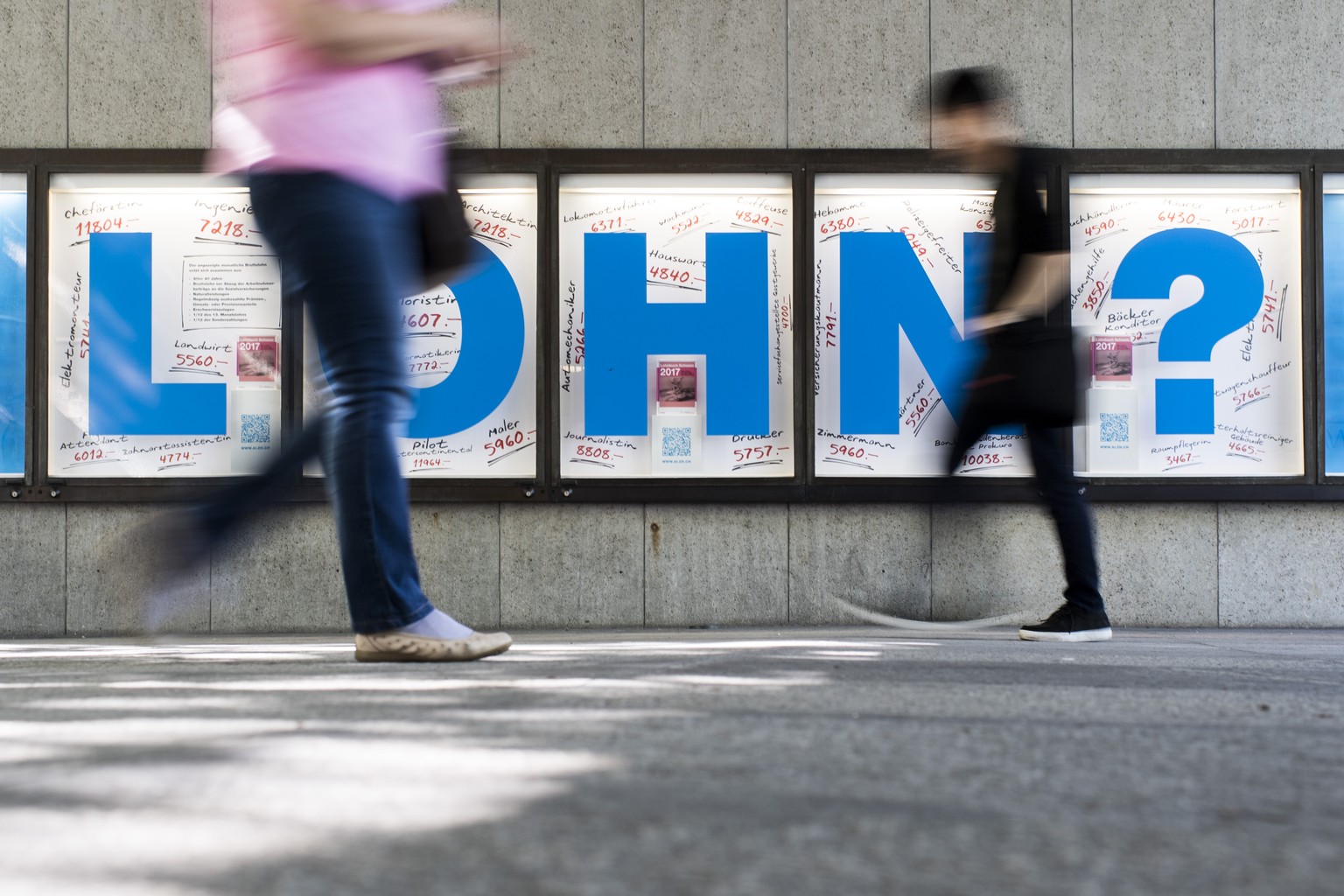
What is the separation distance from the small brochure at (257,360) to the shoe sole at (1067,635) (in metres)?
4.21

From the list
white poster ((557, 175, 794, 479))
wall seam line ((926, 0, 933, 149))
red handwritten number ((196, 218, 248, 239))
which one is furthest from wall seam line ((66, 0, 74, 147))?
wall seam line ((926, 0, 933, 149))

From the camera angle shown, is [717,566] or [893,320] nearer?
[717,566]

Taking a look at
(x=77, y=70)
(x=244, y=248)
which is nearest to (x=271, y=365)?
(x=244, y=248)

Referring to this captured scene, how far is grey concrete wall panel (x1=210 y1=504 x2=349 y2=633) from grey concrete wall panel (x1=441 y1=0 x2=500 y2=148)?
82.1 inches

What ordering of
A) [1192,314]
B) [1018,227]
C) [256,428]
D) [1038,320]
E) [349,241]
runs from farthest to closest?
[1192,314]
[256,428]
[1018,227]
[1038,320]
[349,241]

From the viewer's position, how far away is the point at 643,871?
1207mm

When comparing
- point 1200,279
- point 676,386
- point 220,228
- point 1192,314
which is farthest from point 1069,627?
point 220,228

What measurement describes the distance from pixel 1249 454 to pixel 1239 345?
57 cm

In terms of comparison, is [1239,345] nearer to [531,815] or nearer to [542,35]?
[542,35]

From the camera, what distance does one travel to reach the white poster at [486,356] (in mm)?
7078

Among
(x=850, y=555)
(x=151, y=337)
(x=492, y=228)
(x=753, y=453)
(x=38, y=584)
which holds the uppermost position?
(x=492, y=228)

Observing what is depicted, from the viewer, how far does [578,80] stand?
23.3 ft

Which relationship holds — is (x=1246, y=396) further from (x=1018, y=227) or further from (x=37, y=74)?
(x=37, y=74)

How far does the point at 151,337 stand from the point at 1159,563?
5364 mm
